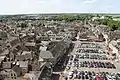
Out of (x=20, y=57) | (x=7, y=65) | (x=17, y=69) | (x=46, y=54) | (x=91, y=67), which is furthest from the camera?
(x=91, y=67)

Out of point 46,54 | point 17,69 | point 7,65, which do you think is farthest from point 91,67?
point 7,65

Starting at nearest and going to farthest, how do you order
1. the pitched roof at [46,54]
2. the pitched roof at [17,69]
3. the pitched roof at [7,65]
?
1. the pitched roof at [17,69]
2. the pitched roof at [7,65]
3. the pitched roof at [46,54]

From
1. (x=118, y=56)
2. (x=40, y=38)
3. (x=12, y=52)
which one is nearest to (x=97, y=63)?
(x=118, y=56)

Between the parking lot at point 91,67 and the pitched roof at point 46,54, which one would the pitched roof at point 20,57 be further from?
the parking lot at point 91,67

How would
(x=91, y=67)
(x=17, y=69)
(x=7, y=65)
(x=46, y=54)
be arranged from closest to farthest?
1. (x=17, y=69)
2. (x=7, y=65)
3. (x=46, y=54)
4. (x=91, y=67)

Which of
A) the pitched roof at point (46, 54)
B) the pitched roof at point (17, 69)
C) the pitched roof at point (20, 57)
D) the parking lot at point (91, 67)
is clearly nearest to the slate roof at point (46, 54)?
the pitched roof at point (46, 54)

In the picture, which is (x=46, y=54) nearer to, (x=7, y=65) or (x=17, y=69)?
(x=7, y=65)

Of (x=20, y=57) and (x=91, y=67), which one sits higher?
(x=20, y=57)

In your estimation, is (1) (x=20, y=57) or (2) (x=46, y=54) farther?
(2) (x=46, y=54)

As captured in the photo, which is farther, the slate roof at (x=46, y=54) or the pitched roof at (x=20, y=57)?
the slate roof at (x=46, y=54)
